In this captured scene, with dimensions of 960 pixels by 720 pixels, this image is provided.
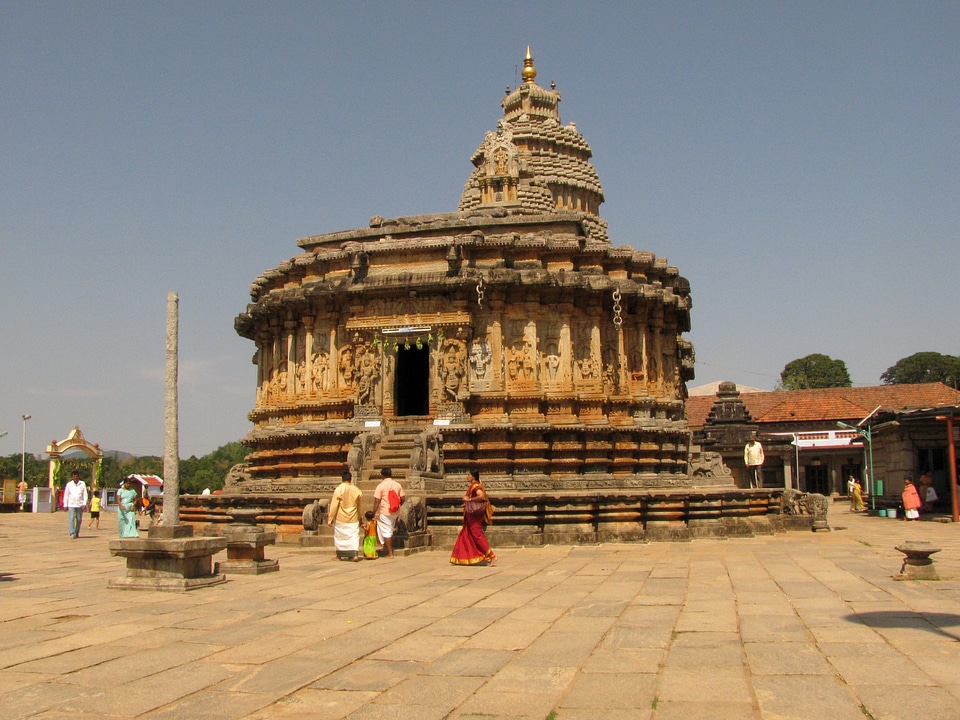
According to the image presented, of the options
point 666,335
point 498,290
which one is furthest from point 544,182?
point 498,290

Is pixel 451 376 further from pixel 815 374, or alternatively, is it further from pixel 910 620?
pixel 815 374

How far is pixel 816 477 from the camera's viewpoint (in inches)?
2098

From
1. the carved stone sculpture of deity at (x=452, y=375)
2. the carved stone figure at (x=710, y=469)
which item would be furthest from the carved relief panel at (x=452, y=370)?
the carved stone figure at (x=710, y=469)

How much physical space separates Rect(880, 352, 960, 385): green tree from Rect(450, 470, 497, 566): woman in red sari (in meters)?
84.5

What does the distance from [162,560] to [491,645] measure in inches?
195

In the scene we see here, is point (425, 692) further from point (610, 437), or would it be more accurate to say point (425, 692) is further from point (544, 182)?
point (544, 182)

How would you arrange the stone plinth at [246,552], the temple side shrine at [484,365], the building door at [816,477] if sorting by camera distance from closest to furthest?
the stone plinth at [246,552]
the temple side shrine at [484,365]
the building door at [816,477]

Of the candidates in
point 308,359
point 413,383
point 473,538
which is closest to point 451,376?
point 308,359

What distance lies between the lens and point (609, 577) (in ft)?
39.6

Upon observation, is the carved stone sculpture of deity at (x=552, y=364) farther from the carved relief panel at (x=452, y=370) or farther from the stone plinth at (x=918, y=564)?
the stone plinth at (x=918, y=564)

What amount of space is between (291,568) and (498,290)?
10154 mm

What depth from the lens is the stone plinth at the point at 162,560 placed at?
34.2ft

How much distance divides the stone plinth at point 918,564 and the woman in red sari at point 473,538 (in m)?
5.70

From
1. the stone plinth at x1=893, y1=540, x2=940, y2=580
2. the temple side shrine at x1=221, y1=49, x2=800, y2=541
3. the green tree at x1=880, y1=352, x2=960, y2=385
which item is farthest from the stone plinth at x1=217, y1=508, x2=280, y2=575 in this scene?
the green tree at x1=880, y1=352, x2=960, y2=385
